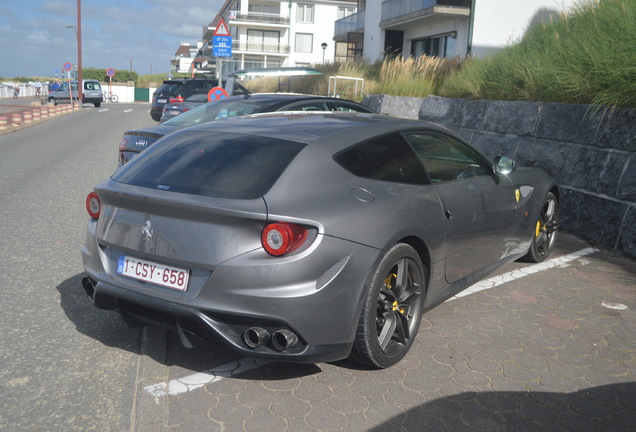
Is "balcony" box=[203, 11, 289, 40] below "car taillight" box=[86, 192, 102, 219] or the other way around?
the other way around

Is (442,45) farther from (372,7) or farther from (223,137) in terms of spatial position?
(223,137)

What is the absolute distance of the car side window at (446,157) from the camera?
4539 millimetres

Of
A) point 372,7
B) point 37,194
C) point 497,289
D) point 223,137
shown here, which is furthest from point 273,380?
point 372,7

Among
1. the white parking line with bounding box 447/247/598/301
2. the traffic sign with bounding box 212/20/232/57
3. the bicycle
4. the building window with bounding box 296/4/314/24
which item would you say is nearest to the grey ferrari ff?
the white parking line with bounding box 447/247/598/301

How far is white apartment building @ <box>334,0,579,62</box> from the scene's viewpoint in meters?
26.7

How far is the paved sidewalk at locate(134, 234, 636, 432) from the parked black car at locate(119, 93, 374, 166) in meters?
4.53

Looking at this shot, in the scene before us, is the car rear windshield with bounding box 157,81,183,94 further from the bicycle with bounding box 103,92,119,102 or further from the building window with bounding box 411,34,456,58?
the bicycle with bounding box 103,92,119,102

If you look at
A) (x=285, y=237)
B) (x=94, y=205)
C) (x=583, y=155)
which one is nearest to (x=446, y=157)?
(x=285, y=237)

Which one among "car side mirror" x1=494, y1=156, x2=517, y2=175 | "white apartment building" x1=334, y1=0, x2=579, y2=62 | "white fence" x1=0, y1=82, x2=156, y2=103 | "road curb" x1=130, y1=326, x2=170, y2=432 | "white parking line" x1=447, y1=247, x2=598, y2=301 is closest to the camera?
"road curb" x1=130, y1=326, x2=170, y2=432

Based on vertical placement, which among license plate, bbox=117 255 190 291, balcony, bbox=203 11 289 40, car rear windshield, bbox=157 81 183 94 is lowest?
license plate, bbox=117 255 190 291

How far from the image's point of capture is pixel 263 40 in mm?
74812

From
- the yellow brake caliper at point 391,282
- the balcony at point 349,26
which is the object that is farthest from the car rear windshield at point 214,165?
the balcony at point 349,26

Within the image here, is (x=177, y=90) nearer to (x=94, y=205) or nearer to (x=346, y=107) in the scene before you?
(x=346, y=107)

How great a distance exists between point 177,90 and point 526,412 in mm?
24136
